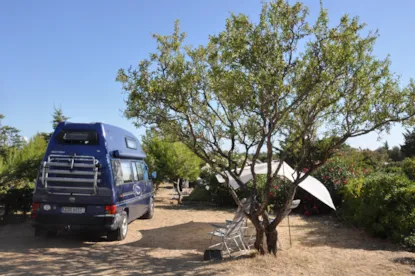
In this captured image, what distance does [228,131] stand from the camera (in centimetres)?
672

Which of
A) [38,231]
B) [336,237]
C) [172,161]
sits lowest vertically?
[336,237]

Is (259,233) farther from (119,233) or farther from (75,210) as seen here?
(75,210)

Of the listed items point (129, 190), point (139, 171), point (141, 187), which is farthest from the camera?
point (139, 171)

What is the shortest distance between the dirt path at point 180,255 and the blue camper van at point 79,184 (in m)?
0.59

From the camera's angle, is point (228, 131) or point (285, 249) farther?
point (285, 249)

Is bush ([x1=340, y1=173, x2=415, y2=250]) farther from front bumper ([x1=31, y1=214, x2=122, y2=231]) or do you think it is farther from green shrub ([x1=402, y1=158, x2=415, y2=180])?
green shrub ([x1=402, y1=158, x2=415, y2=180])

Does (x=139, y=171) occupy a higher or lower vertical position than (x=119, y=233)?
higher

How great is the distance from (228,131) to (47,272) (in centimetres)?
395

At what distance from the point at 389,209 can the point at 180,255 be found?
198 inches

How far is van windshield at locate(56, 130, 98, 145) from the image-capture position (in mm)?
8000

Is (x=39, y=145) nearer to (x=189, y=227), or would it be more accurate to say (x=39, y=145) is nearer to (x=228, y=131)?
(x=189, y=227)

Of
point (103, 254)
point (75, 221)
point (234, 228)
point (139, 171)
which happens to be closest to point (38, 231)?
point (75, 221)

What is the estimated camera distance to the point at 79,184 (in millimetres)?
7652

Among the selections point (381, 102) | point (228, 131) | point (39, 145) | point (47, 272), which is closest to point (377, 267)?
point (381, 102)
